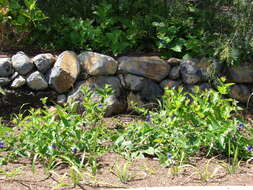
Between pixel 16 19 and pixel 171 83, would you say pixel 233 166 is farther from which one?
pixel 16 19

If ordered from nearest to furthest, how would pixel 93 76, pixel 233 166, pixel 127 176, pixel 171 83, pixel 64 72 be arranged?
pixel 127 176 → pixel 233 166 → pixel 64 72 → pixel 93 76 → pixel 171 83

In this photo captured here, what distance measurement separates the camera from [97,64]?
15.8ft

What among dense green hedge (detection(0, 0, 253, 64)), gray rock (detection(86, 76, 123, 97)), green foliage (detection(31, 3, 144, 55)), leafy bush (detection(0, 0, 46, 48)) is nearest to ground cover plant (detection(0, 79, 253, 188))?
gray rock (detection(86, 76, 123, 97))

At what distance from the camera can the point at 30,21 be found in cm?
523

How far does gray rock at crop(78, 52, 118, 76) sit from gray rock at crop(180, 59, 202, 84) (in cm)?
77

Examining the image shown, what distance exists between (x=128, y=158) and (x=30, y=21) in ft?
8.41

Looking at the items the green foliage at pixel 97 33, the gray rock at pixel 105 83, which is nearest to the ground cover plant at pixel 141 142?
the gray rock at pixel 105 83

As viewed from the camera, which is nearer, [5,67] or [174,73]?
[5,67]

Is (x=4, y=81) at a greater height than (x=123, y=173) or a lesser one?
greater

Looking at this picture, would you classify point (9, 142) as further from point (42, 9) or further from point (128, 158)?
point (42, 9)

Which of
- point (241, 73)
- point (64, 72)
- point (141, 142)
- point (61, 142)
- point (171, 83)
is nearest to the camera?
point (61, 142)

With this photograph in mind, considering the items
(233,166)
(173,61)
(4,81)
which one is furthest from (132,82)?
(233,166)

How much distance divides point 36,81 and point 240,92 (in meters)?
2.32

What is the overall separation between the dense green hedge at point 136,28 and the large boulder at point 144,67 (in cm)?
19
